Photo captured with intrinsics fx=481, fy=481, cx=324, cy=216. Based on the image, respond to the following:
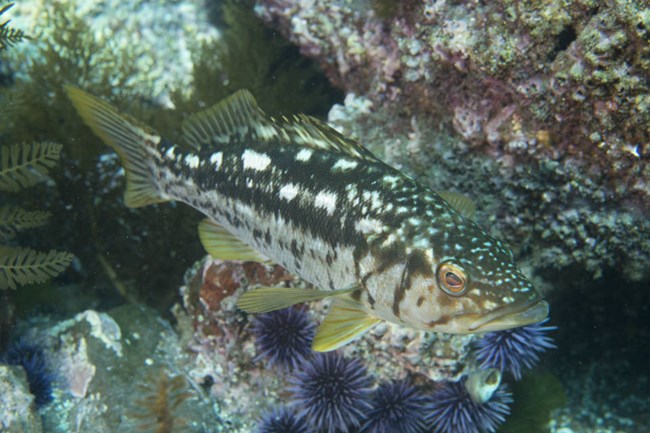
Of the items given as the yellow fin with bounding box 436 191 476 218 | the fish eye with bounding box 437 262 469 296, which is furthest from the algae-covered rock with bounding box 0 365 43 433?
the yellow fin with bounding box 436 191 476 218

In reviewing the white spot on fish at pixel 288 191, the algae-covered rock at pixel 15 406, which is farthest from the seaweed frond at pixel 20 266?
the white spot on fish at pixel 288 191

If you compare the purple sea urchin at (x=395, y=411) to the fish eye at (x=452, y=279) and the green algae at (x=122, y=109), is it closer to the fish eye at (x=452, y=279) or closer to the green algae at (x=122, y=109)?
the fish eye at (x=452, y=279)

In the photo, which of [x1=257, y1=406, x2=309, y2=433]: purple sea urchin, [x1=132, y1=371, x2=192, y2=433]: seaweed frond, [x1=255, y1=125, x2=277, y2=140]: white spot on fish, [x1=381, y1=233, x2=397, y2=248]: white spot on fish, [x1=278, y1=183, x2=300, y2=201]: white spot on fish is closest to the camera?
[x1=381, y1=233, x2=397, y2=248]: white spot on fish

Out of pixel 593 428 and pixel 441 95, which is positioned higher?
pixel 441 95

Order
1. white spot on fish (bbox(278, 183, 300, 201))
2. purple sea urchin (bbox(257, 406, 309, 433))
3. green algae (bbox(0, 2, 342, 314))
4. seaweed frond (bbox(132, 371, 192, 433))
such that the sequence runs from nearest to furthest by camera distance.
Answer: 1. white spot on fish (bbox(278, 183, 300, 201))
2. seaweed frond (bbox(132, 371, 192, 433))
3. purple sea urchin (bbox(257, 406, 309, 433))
4. green algae (bbox(0, 2, 342, 314))

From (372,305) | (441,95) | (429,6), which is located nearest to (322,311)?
(372,305)

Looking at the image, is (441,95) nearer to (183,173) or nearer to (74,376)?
(183,173)

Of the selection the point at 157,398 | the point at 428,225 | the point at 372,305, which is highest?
the point at 428,225

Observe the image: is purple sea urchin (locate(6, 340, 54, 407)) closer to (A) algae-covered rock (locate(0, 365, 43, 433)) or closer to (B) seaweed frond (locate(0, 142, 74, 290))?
(A) algae-covered rock (locate(0, 365, 43, 433))
